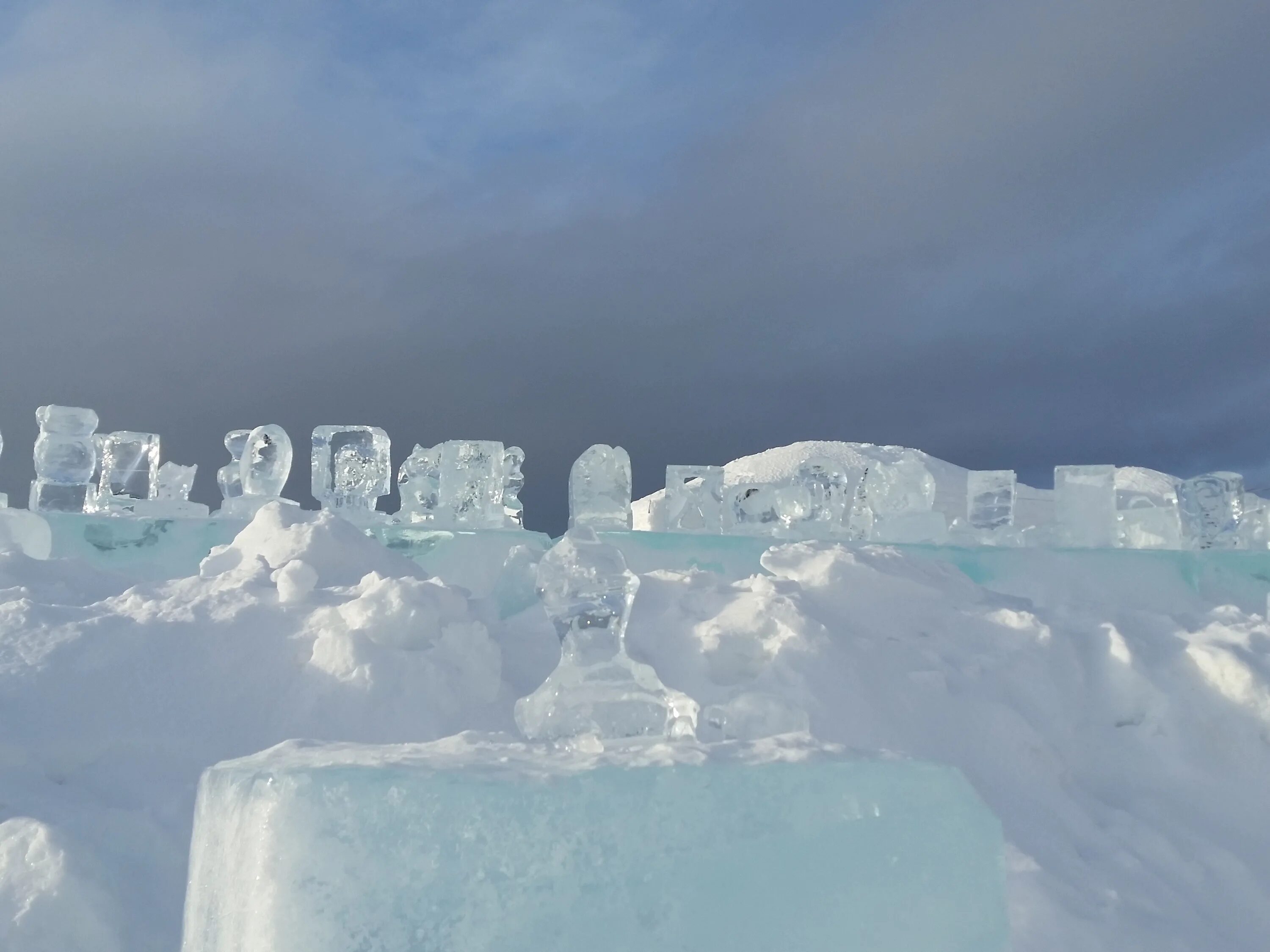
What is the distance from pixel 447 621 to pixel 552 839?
2340 mm

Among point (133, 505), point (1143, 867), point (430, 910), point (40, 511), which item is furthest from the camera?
point (133, 505)

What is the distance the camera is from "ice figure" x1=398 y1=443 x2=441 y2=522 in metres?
7.81

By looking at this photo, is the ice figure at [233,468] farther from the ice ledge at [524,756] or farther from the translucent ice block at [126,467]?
the ice ledge at [524,756]

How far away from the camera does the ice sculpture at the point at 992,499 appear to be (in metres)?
7.92

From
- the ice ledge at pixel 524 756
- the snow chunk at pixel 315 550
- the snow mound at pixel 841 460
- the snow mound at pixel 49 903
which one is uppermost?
the snow mound at pixel 841 460

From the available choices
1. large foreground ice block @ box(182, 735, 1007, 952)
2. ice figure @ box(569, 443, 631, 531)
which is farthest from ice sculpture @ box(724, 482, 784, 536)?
large foreground ice block @ box(182, 735, 1007, 952)

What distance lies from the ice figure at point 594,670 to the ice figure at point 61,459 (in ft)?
18.0

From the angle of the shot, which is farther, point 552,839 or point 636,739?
point 636,739

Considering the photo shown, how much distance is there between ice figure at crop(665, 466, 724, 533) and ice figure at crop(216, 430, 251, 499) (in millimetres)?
2964

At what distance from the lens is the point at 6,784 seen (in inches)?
120

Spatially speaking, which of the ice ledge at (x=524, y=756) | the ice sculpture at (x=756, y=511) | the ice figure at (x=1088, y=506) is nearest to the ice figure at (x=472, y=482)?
the ice sculpture at (x=756, y=511)

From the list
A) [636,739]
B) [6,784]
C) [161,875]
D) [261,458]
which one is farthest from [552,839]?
[261,458]

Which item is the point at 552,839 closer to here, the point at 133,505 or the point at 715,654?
the point at 715,654

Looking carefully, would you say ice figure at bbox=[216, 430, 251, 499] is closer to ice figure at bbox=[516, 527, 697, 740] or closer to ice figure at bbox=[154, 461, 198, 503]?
ice figure at bbox=[154, 461, 198, 503]
